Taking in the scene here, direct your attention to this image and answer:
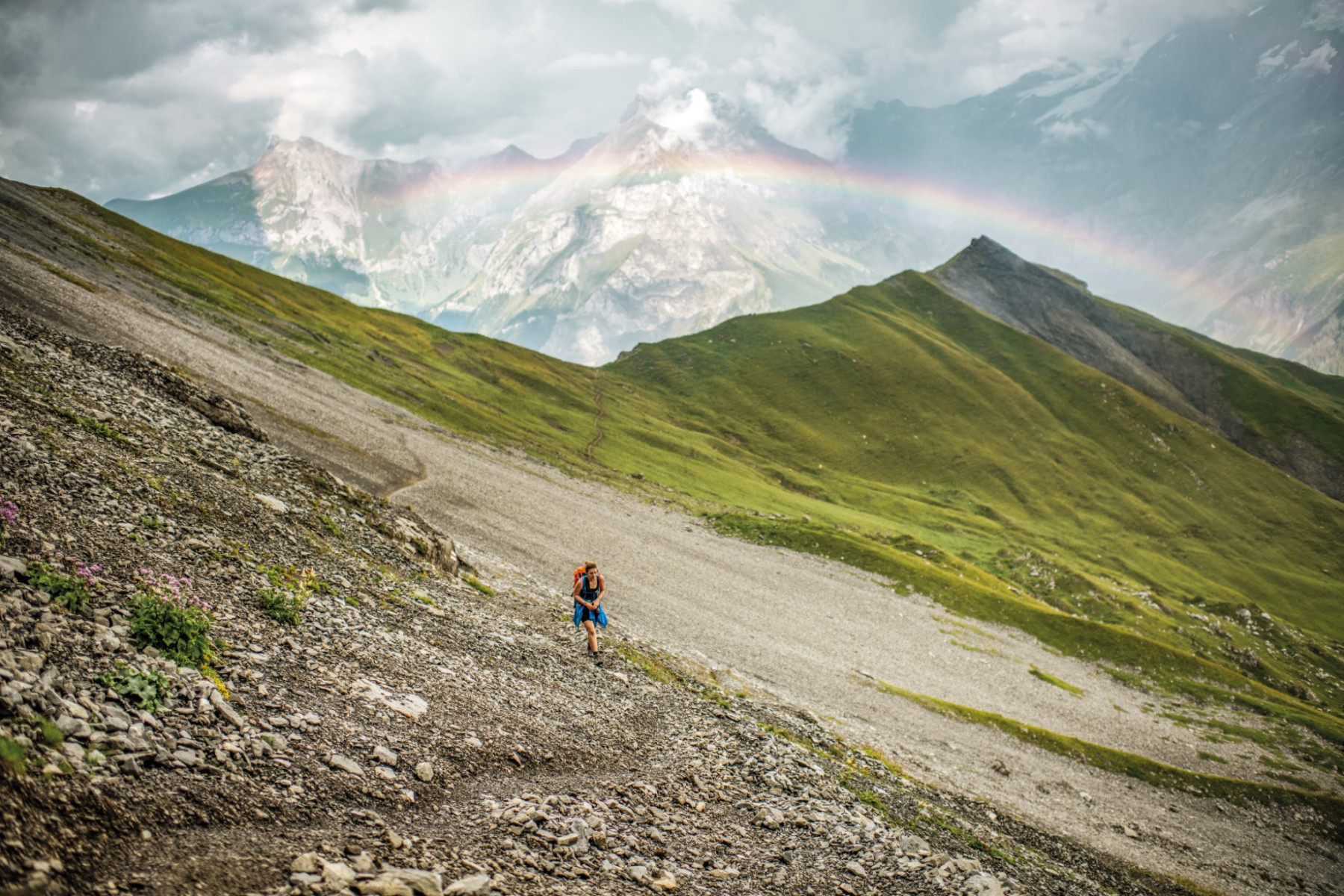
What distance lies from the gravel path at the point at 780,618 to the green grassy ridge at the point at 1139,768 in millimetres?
1076

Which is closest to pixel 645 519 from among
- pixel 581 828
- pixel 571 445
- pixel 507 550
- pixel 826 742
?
pixel 507 550

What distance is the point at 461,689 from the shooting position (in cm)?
1639

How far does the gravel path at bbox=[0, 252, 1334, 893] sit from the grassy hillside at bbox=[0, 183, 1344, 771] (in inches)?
358

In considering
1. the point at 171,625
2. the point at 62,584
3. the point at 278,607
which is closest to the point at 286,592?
the point at 278,607

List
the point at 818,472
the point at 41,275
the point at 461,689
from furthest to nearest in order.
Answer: the point at 818,472, the point at 41,275, the point at 461,689

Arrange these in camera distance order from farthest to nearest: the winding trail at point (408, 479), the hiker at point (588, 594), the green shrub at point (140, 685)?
1. the winding trail at point (408, 479)
2. the hiker at point (588, 594)
3. the green shrub at point (140, 685)

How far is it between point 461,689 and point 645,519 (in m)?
53.4

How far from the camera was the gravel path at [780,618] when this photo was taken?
112ft

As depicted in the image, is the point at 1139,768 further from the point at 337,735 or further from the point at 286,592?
the point at 286,592

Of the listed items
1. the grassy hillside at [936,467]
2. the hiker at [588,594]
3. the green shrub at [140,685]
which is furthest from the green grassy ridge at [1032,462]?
the green shrub at [140,685]

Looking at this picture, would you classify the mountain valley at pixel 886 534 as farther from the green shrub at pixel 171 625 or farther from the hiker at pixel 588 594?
the green shrub at pixel 171 625

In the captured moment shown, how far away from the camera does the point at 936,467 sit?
154500 mm

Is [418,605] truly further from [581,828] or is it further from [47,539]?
[581,828]

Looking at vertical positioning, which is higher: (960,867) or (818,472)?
(818,472)
